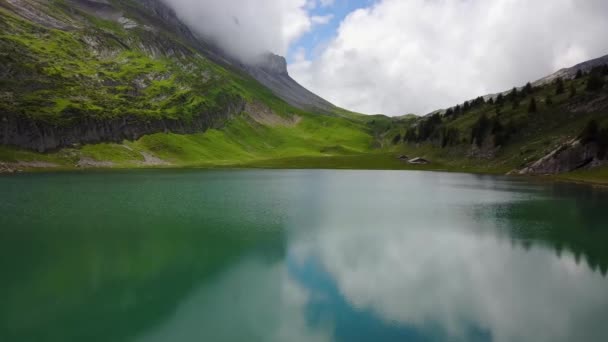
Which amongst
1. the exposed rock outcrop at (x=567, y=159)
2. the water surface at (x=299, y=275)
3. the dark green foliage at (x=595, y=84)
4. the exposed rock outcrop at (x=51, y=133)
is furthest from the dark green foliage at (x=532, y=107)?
the exposed rock outcrop at (x=51, y=133)

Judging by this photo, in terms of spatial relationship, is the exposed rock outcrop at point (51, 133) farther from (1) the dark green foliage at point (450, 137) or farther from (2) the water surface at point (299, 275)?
(1) the dark green foliage at point (450, 137)

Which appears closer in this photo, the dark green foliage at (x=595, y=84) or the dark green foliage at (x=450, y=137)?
the dark green foliage at (x=595, y=84)

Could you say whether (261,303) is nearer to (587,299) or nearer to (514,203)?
(587,299)

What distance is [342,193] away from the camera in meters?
79.8

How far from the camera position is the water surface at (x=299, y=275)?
20078 mm

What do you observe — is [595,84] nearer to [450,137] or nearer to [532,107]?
[532,107]

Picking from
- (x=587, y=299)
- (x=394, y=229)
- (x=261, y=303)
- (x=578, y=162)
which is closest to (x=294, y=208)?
(x=394, y=229)

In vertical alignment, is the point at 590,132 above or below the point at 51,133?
below

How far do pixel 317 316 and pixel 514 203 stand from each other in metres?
52.5

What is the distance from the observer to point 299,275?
92.4 feet

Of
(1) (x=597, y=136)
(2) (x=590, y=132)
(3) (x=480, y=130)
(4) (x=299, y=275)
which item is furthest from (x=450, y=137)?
(4) (x=299, y=275)

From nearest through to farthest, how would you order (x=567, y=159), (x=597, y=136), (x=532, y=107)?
(x=597, y=136) < (x=567, y=159) < (x=532, y=107)

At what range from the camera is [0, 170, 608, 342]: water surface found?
2008 centimetres

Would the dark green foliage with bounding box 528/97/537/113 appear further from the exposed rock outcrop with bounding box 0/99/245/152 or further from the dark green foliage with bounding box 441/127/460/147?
the exposed rock outcrop with bounding box 0/99/245/152
